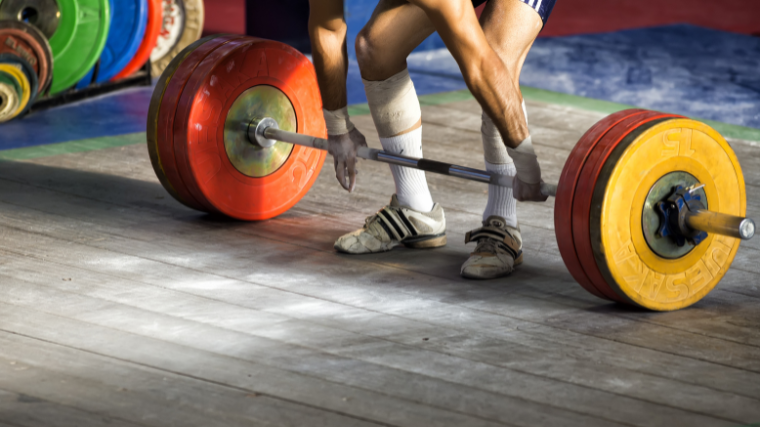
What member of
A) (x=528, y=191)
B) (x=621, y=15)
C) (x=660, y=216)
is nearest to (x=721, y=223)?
(x=660, y=216)

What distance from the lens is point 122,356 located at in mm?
1714

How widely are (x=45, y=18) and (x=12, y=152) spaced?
0.86m

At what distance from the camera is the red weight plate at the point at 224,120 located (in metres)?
2.46

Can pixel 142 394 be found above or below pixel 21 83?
below

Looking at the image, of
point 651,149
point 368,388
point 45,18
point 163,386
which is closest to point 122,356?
point 163,386

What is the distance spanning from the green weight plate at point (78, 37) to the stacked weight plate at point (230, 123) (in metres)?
1.51

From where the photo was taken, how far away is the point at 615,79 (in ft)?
17.0

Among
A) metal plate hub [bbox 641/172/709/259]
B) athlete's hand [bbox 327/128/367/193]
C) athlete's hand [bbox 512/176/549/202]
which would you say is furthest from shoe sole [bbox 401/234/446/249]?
metal plate hub [bbox 641/172/709/259]

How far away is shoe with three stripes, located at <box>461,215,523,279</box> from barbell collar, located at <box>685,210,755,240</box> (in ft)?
1.51

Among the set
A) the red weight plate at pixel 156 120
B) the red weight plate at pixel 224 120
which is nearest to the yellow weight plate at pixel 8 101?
the red weight plate at pixel 156 120

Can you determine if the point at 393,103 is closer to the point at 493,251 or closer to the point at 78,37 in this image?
the point at 493,251

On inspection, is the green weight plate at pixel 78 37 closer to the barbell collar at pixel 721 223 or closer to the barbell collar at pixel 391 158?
the barbell collar at pixel 391 158

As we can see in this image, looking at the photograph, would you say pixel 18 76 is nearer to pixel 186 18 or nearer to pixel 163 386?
pixel 186 18

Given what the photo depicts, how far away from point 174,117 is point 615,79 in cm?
326
